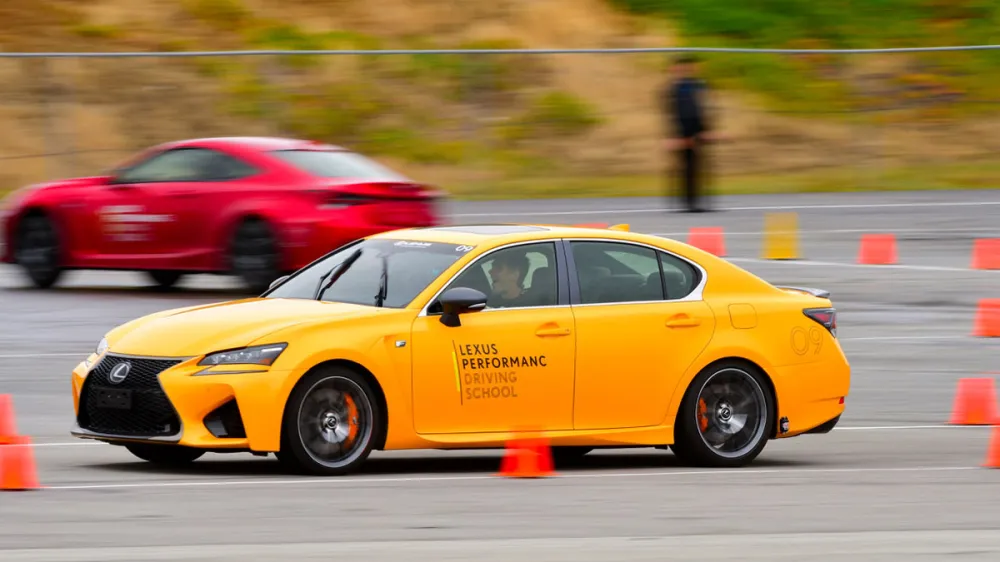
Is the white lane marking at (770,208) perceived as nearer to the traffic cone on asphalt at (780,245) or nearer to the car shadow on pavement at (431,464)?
the traffic cone on asphalt at (780,245)

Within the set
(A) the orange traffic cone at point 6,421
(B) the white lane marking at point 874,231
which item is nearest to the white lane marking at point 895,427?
(A) the orange traffic cone at point 6,421

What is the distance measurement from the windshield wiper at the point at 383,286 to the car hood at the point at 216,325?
144 mm

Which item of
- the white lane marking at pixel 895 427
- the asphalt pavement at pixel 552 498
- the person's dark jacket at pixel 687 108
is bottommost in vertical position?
the white lane marking at pixel 895 427

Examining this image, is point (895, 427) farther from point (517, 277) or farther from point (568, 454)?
point (517, 277)

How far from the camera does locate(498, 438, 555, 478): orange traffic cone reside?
993 centimetres

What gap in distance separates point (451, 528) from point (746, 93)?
20.5m

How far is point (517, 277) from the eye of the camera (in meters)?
10.3

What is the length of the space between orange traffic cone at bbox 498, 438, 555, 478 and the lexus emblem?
6.68 feet

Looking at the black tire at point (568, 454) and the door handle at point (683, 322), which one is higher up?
the door handle at point (683, 322)

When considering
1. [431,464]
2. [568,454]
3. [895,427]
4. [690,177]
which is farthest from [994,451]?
[690,177]

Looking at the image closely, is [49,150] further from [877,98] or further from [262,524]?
[262,524]

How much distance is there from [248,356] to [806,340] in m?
3.40

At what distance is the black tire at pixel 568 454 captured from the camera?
11117 mm

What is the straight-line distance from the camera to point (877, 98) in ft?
90.3
